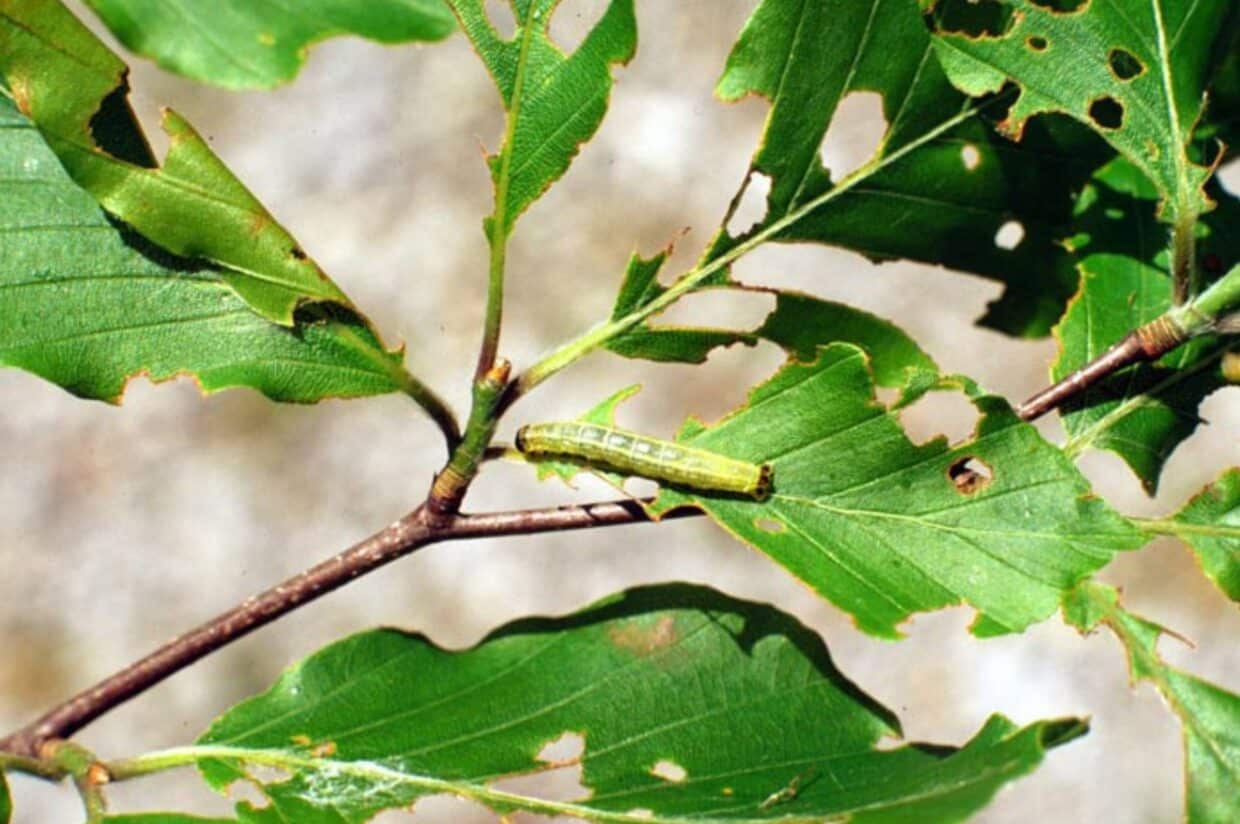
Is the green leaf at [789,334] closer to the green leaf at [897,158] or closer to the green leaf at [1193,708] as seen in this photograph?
the green leaf at [897,158]

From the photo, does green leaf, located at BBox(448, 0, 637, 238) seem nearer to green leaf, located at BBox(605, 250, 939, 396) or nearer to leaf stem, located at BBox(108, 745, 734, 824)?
green leaf, located at BBox(605, 250, 939, 396)

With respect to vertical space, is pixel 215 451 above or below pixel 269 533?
Answer: above

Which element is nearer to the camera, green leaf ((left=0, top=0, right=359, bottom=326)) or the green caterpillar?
green leaf ((left=0, top=0, right=359, bottom=326))

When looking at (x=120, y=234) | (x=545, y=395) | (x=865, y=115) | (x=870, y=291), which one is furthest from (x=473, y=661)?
(x=865, y=115)

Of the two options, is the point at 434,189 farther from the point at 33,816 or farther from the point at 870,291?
the point at 33,816

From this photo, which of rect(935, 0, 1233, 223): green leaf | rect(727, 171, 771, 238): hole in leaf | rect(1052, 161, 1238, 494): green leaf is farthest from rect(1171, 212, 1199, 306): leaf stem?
rect(727, 171, 771, 238): hole in leaf

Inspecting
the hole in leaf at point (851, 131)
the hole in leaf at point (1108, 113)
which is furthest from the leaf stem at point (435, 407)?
the hole in leaf at point (851, 131)
